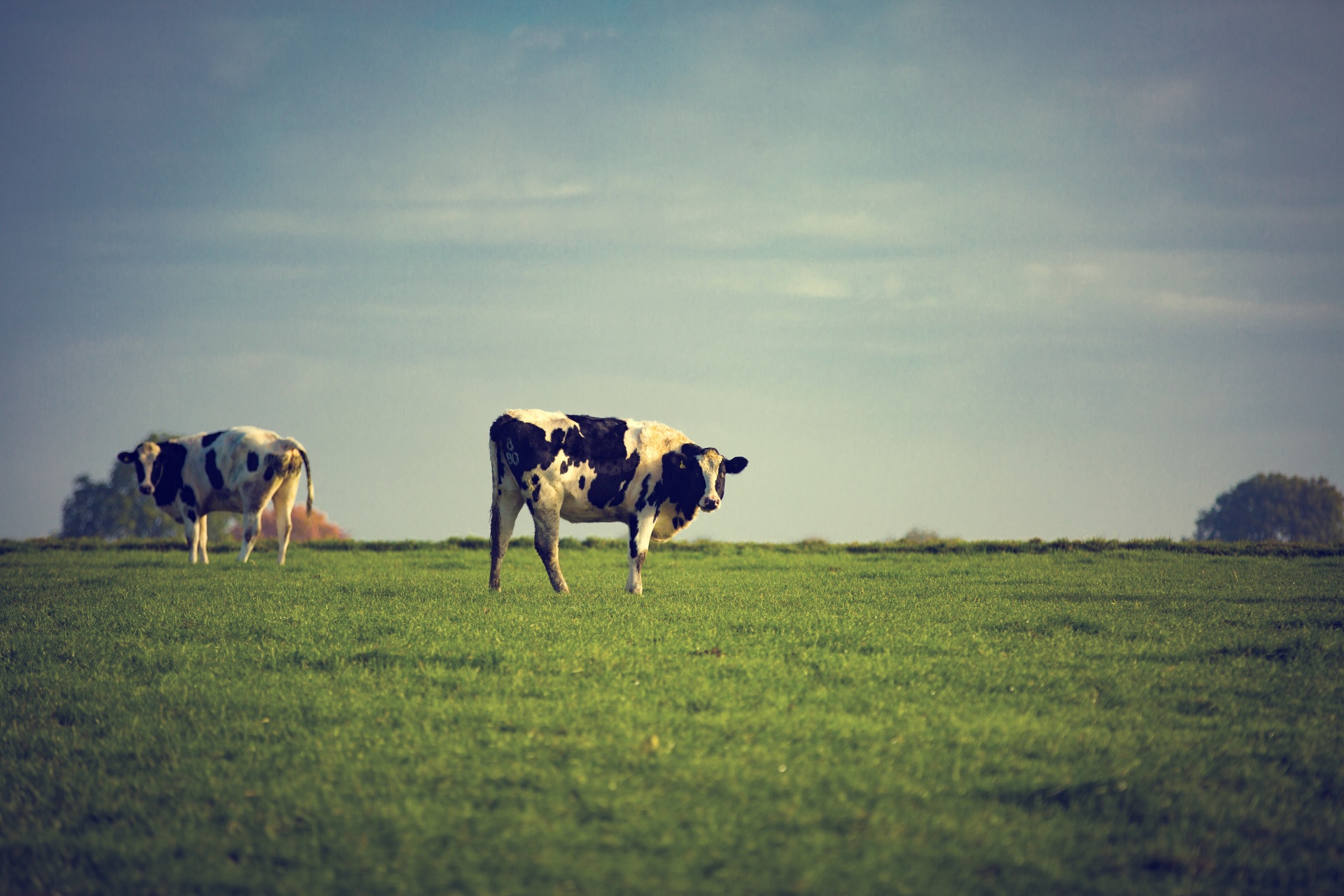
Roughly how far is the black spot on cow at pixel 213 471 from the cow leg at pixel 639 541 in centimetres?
1224

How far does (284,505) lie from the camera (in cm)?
2419

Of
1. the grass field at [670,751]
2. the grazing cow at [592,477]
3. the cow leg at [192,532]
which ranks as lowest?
the grass field at [670,751]

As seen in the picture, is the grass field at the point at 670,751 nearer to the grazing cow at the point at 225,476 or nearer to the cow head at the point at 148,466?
the grazing cow at the point at 225,476

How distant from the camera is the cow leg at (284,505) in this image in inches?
935

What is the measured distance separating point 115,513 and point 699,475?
71.3m

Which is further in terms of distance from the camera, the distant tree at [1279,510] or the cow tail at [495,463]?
the distant tree at [1279,510]

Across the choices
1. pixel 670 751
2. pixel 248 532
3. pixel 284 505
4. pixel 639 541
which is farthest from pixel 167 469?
pixel 670 751

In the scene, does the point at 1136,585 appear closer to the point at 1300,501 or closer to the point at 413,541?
the point at 413,541

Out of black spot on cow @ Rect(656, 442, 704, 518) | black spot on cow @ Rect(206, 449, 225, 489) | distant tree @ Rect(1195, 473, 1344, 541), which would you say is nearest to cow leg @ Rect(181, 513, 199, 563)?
black spot on cow @ Rect(206, 449, 225, 489)

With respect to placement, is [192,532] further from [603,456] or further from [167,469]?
[603,456]

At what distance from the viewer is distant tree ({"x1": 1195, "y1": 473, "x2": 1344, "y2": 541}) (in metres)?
82.2

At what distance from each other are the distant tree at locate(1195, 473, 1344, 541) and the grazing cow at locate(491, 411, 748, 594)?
80.6 metres

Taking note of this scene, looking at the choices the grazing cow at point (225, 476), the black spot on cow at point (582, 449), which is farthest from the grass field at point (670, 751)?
the grazing cow at point (225, 476)

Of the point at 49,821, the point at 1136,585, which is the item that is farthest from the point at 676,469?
the point at 49,821
